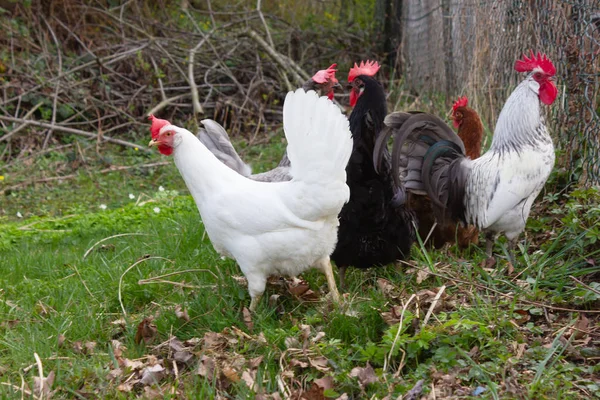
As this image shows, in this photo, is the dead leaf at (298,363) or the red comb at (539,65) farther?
the red comb at (539,65)

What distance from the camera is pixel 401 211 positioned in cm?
423

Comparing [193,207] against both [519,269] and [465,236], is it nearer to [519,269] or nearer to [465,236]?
[465,236]

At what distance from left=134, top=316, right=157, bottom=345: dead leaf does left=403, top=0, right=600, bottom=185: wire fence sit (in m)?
3.32

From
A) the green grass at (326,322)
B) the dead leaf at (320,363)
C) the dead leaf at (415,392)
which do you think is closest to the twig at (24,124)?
the green grass at (326,322)

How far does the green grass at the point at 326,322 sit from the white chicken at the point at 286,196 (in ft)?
1.15

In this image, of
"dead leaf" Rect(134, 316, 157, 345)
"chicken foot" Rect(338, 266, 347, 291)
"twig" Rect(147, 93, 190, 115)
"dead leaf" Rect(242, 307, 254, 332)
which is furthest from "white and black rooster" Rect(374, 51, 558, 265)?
"twig" Rect(147, 93, 190, 115)

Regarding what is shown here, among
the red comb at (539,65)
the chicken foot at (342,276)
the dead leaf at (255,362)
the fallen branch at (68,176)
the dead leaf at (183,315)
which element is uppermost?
the red comb at (539,65)

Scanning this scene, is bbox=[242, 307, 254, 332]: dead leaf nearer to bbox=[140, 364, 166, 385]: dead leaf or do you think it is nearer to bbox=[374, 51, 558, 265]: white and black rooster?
bbox=[140, 364, 166, 385]: dead leaf

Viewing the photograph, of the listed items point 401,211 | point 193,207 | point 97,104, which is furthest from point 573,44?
point 97,104

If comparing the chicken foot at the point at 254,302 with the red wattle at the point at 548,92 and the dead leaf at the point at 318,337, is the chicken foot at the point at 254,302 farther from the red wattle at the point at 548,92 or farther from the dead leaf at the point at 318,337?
the red wattle at the point at 548,92

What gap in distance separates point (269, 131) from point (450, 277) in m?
6.72

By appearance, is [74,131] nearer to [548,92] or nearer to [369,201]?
[369,201]

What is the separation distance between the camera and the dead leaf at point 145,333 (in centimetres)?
371

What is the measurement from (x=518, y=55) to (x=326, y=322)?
3.49m
